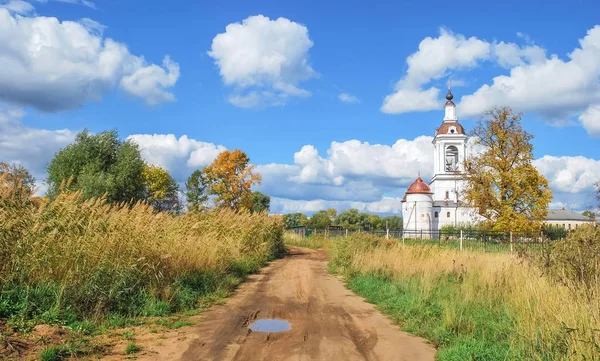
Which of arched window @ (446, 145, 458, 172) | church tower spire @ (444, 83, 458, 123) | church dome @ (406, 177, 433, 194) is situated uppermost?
church tower spire @ (444, 83, 458, 123)

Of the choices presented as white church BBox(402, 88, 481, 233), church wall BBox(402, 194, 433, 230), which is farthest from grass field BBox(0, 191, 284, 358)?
white church BBox(402, 88, 481, 233)

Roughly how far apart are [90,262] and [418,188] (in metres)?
69.9

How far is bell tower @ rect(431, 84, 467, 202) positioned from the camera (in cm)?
8144

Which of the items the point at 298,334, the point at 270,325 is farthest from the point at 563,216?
the point at 298,334

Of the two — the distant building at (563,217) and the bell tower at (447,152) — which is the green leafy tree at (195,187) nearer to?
the bell tower at (447,152)

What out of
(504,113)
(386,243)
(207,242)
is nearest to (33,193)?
(207,242)

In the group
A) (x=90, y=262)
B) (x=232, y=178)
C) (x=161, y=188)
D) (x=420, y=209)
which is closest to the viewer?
(x=90, y=262)

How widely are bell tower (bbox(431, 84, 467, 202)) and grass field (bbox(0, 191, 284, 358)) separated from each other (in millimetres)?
75107

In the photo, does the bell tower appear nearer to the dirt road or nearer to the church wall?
the church wall

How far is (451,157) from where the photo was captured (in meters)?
84.9

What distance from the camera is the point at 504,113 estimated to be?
134 ft

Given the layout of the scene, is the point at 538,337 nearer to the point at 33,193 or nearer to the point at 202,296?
the point at 202,296

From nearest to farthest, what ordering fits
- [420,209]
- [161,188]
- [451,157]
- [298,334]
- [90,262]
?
[298,334]
[90,262]
[161,188]
[420,209]
[451,157]

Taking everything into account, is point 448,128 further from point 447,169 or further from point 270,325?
point 270,325
